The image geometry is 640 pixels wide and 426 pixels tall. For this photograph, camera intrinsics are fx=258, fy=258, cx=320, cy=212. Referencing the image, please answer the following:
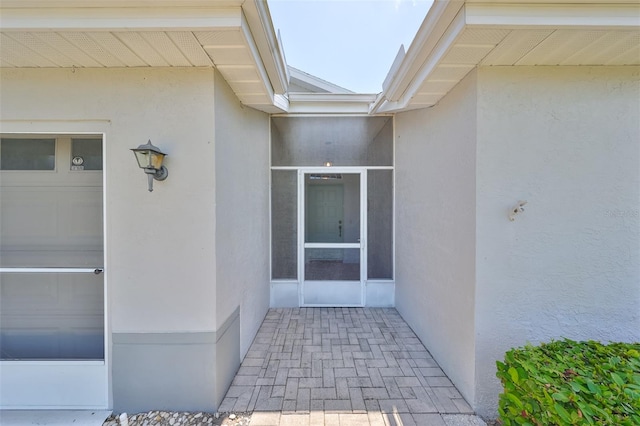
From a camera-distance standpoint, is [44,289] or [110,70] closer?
[110,70]

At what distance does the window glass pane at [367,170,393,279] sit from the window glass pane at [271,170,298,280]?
1238mm

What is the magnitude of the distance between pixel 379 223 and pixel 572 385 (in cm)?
301

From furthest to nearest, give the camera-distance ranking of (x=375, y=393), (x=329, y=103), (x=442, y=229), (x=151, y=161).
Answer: (x=329, y=103), (x=442, y=229), (x=375, y=393), (x=151, y=161)

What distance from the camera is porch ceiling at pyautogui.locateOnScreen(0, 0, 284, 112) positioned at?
1650 millimetres

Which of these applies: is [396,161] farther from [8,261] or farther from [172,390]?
[8,261]

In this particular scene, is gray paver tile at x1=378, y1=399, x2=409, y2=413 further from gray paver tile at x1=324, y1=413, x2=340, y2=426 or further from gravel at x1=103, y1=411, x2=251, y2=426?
gravel at x1=103, y1=411, x2=251, y2=426

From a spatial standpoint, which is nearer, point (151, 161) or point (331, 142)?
point (151, 161)

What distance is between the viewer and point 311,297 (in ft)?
14.1

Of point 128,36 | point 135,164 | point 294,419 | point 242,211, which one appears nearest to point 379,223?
point 242,211

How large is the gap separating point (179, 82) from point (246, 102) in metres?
0.87

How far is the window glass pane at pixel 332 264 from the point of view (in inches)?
169

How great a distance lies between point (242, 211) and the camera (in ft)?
9.72

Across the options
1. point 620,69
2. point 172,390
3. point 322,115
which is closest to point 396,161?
point 322,115

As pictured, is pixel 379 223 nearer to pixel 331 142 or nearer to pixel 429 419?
pixel 331 142
